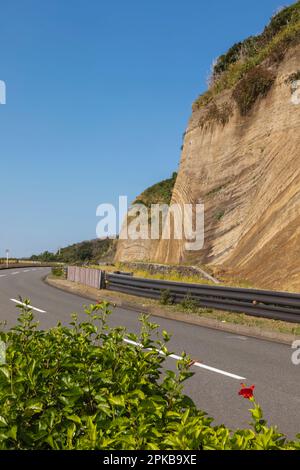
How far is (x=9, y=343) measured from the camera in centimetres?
455

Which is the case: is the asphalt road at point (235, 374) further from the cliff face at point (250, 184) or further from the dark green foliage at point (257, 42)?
the dark green foliage at point (257, 42)

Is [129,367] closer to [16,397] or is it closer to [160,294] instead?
[16,397]

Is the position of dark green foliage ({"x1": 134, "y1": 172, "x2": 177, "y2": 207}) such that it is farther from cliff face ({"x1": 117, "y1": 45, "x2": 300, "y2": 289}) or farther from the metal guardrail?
the metal guardrail

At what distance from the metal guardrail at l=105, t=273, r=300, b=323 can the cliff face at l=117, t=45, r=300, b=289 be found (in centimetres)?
375

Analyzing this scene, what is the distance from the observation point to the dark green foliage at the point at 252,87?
2914cm

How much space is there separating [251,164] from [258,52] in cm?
1102

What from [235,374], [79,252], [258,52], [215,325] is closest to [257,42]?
[258,52]

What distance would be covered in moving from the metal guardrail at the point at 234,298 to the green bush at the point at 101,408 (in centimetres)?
889

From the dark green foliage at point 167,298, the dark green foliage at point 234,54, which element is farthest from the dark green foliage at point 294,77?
the dark green foliage at point 167,298

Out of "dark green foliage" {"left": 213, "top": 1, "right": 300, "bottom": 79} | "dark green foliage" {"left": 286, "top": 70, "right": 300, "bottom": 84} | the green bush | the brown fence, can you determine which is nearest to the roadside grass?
the brown fence

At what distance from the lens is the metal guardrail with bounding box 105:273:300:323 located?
12141mm

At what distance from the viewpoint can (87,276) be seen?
89.8ft
